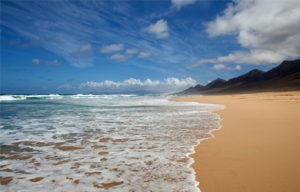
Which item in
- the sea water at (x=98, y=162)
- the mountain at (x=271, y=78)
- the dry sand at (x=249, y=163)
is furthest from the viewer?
the mountain at (x=271, y=78)

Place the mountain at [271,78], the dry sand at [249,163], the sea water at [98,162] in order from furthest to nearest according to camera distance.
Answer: the mountain at [271,78] < the sea water at [98,162] < the dry sand at [249,163]

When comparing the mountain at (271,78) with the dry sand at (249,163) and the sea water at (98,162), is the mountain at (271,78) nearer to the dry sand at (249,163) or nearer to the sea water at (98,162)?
the dry sand at (249,163)

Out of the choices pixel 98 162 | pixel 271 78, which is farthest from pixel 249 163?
pixel 271 78

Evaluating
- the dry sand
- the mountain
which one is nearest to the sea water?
the dry sand

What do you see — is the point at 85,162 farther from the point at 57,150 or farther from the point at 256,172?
the point at 256,172

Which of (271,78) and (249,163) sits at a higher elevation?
(271,78)

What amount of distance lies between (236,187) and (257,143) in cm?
208

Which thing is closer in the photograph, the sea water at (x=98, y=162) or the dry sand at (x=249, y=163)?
the dry sand at (x=249, y=163)

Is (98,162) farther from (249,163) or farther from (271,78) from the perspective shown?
(271,78)

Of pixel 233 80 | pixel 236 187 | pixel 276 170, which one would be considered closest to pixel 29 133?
pixel 236 187

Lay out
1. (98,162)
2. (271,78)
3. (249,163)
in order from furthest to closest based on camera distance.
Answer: (271,78), (98,162), (249,163)

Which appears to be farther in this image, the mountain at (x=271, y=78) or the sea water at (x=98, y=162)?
the mountain at (x=271, y=78)

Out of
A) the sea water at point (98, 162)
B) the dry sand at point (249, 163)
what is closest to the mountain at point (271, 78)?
the dry sand at point (249, 163)

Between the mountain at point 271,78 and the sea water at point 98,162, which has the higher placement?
the mountain at point 271,78
